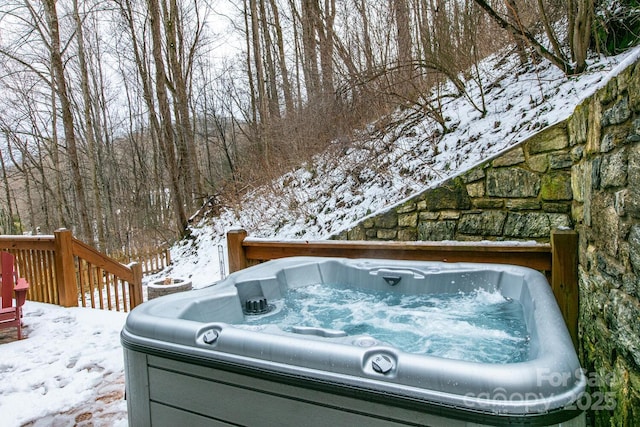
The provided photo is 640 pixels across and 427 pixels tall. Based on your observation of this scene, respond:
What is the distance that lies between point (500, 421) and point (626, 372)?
0.81 metres

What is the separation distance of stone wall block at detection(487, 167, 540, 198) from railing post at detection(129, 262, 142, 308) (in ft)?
12.5

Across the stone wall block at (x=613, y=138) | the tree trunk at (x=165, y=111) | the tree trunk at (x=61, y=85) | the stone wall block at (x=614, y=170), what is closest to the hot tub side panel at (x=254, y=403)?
the stone wall block at (x=614, y=170)

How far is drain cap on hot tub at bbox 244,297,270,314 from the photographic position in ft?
7.23

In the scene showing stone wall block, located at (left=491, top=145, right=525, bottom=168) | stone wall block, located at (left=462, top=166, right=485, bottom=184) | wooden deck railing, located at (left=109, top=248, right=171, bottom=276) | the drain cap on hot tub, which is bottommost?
wooden deck railing, located at (left=109, top=248, right=171, bottom=276)

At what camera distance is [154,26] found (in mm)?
7582

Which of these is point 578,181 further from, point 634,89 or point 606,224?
point 634,89

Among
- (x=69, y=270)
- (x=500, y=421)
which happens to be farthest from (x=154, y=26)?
(x=500, y=421)

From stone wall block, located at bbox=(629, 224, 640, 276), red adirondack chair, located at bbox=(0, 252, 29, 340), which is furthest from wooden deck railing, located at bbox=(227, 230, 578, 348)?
red adirondack chair, located at bbox=(0, 252, 29, 340)

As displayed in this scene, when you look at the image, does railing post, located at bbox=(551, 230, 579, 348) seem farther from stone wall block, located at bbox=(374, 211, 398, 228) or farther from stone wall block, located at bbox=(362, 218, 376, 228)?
stone wall block, located at bbox=(362, 218, 376, 228)

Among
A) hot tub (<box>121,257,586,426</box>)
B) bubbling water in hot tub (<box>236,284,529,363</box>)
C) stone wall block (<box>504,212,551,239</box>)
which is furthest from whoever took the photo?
stone wall block (<box>504,212,551,239</box>)

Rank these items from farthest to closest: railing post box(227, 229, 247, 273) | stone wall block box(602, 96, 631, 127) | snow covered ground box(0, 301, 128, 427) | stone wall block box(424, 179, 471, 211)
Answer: stone wall block box(424, 179, 471, 211) → railing post box(227, 229, 247, 273) → snow covered ground box(0, 301, 128, 427) → stone wall block box(602, 96, 631, 127)

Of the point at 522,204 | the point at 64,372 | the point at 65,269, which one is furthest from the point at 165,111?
the point at 522,204

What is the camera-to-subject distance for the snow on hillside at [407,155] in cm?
341

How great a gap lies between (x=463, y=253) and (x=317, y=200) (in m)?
3.46
